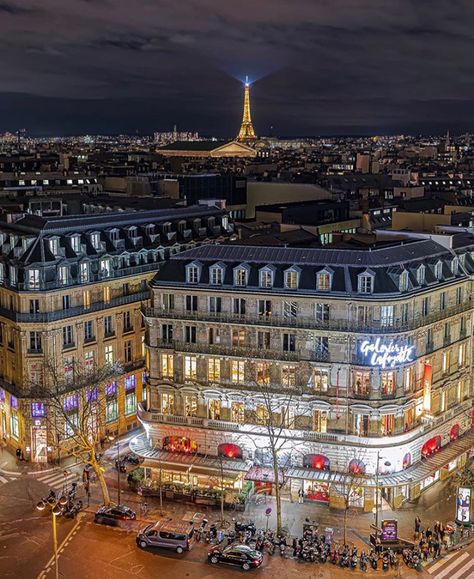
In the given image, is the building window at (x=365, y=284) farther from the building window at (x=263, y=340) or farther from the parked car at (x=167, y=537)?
the parked car at (x=167, y=537)

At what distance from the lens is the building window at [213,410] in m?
85.1

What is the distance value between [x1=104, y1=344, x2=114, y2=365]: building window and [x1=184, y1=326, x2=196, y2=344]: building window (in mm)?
16214

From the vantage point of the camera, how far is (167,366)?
87375mm

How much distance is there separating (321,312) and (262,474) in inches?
650

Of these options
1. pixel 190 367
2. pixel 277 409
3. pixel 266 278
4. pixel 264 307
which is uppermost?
pixel 266 278

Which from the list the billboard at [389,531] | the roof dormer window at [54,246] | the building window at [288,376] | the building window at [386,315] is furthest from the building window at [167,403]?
the billboard at [389,531]

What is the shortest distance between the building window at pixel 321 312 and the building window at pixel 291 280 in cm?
296

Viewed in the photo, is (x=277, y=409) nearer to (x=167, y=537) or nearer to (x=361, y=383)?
(x=361, y=383)

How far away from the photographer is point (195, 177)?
168m

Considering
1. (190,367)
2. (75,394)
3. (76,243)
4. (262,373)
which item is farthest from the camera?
(76,243)

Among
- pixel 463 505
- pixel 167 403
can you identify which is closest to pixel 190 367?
pixel 167 403

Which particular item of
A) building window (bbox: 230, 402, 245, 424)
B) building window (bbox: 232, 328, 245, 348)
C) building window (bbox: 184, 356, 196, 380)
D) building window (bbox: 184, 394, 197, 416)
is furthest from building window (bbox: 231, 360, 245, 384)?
building window (bbox: 184, 394, 197, 416)

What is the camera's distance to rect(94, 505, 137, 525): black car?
75.6 m

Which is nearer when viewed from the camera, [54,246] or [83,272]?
[54,246]
